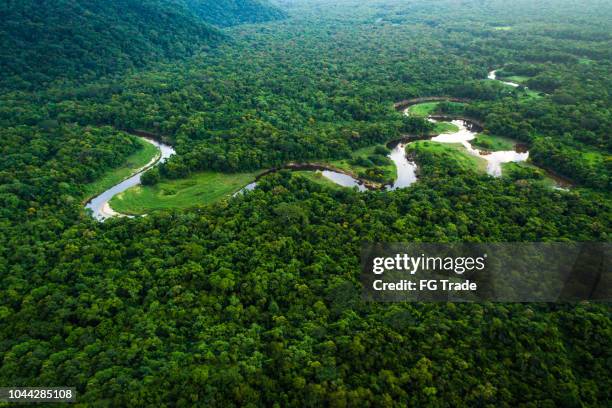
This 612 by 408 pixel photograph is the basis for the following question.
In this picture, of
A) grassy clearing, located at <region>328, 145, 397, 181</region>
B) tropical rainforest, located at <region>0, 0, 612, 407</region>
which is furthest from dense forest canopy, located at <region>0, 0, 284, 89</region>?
grassy clearing, located at <region>328, 145, 397, 181</region>

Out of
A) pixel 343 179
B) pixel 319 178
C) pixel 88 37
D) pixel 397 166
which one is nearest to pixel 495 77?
pixel 397 166

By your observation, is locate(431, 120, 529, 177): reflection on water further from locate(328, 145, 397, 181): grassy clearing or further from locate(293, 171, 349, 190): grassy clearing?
locate(293, 171, 349, 190): grassy clearing

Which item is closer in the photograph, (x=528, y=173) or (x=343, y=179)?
(x=528, y=173)

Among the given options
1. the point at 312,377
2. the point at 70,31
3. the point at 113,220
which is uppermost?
the point at 70,31

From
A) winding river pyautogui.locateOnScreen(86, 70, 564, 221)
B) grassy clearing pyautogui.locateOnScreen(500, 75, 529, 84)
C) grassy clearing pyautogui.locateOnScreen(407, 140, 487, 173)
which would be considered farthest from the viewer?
grassy clearing pyautogui.locateOnScreen(500, 75, 529, 84)

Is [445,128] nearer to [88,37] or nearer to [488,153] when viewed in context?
[488,153]

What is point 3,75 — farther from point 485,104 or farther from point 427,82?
point 485,104

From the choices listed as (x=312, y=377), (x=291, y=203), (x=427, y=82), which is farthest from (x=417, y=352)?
(x=427, y=82)
